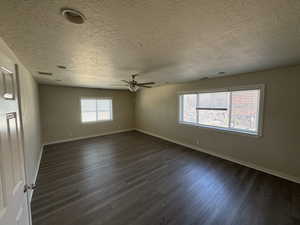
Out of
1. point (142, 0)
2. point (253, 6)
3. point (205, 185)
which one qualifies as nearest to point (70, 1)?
point (142, 0)

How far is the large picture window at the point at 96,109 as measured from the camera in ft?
19.0

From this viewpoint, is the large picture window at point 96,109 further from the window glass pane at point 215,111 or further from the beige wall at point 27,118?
the window glass pane at point 215,111

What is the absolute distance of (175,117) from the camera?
5.01 meters

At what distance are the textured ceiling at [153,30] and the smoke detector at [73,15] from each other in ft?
0.12

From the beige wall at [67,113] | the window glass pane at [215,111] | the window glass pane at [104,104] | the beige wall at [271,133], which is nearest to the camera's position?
the beige wall at [271,133]

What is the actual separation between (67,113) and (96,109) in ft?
4.07

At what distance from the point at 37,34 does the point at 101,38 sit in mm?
636

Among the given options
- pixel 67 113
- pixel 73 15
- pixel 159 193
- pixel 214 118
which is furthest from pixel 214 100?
pixel 67 113

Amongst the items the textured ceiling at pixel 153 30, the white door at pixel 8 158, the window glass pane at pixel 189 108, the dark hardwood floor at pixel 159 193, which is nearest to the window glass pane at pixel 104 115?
the dark hardwood floor at pixel 159 193

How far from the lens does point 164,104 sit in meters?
5.47

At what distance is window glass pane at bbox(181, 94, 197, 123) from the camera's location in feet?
14.6

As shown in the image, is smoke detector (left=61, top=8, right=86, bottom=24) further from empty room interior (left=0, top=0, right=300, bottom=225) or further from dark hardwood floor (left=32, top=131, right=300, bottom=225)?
dark hardwood floor (left=32, top=131, right=300, bottom=225)

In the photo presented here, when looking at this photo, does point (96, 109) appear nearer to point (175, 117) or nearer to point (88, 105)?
point (88, 105)

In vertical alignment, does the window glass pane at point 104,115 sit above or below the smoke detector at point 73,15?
below
